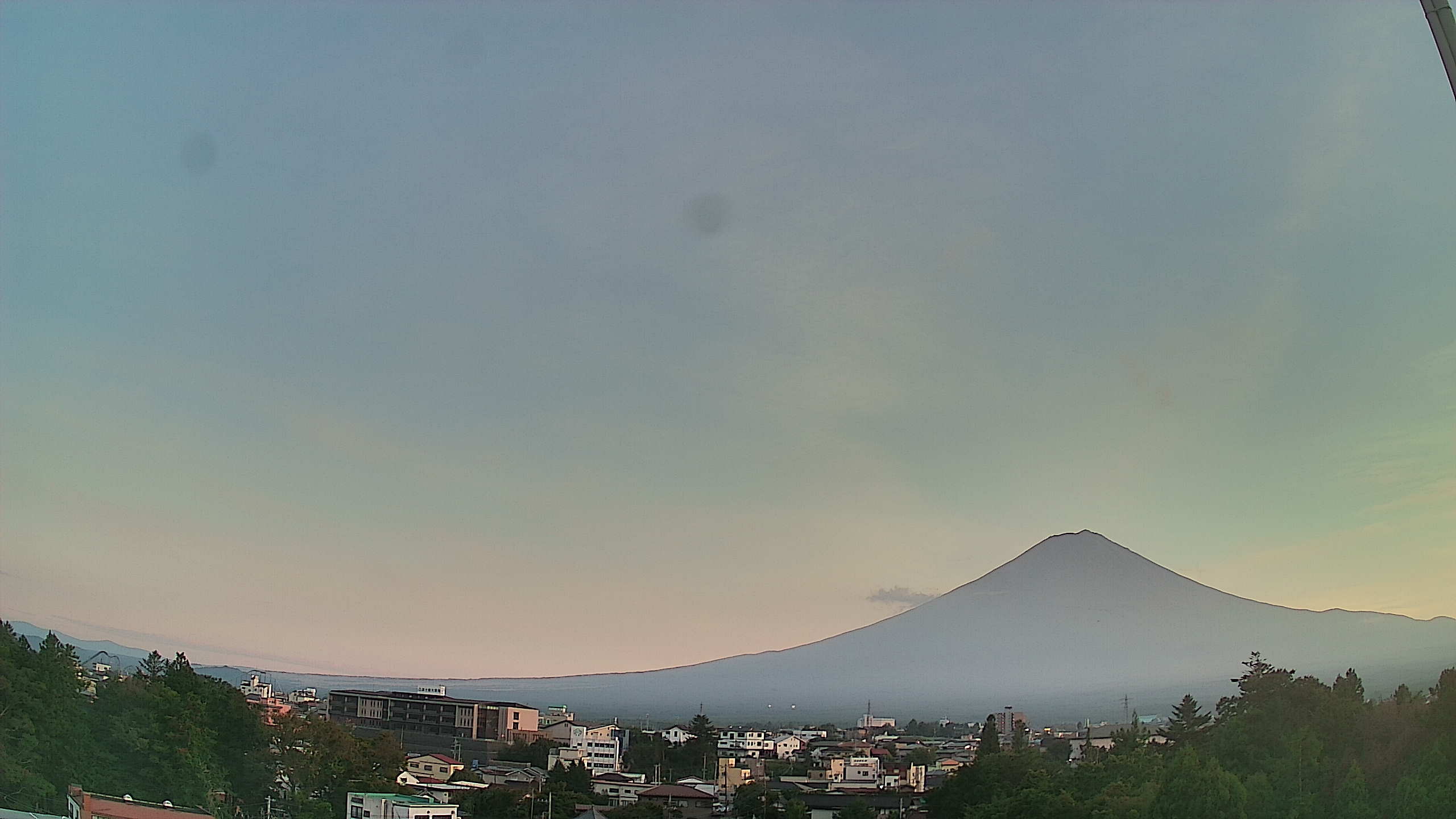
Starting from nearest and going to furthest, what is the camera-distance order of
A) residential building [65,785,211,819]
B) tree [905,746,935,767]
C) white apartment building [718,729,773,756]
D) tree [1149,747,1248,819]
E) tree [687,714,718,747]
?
residential building [65,785,211,819]
tree [1149,747,1248,819]
tree [905,746,935,767]
white apartment building [718,729,773,756]
tree [687,714,718,747]

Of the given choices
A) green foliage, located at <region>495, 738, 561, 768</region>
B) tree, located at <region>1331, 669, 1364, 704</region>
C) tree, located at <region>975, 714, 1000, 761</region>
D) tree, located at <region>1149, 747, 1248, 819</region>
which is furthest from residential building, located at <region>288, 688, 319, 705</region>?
tree, located at <region>1331, 669, 1364, 704</region>

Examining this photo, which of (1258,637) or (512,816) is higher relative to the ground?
(1258,637)

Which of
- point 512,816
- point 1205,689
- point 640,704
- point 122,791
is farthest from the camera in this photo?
point 640,704

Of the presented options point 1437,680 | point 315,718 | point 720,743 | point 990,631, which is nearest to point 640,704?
point 720,743

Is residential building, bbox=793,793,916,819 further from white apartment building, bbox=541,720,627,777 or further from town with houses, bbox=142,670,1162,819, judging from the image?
white apartment building, bbox=541,720,627,777

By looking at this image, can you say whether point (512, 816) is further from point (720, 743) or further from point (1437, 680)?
point (1437, 680)

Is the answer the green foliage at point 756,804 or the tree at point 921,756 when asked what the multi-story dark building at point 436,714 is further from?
the tree at point 921,756
